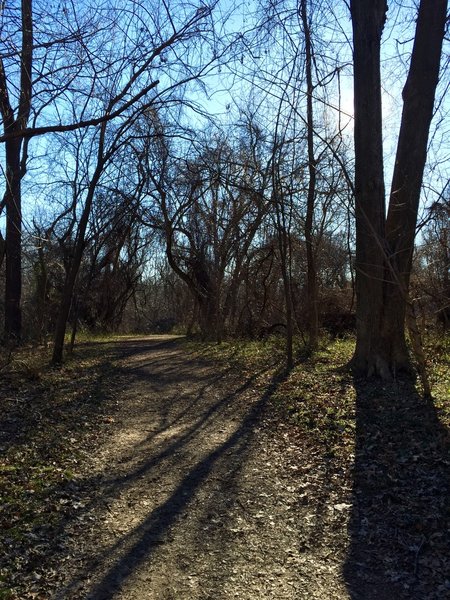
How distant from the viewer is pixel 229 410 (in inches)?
309

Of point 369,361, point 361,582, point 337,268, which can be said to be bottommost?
point 361,582

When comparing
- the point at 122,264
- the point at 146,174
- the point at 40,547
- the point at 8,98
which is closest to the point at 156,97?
the point at 8,98

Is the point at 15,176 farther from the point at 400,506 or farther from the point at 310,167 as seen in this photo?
the point at 400,506

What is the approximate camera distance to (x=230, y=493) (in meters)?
4.87

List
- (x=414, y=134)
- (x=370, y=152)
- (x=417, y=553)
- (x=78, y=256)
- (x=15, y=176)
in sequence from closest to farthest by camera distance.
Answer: (x=417, y=553)
(x=414, y=134)
(x=370, y=152)
(x=78, y=256)
(x=15, y=176)

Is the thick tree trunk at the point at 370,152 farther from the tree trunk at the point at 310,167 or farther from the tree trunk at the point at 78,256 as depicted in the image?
the tree trunk at the point at 78,256

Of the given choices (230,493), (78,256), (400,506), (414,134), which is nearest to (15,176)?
(78,256)

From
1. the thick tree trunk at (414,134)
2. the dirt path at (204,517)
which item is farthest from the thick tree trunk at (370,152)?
the dirt path at (204,517)

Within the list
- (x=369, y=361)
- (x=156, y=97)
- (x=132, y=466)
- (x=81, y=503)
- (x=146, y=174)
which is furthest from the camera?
(x=146, y=174)

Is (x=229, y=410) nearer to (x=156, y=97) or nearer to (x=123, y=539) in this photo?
(x=123, y=539)

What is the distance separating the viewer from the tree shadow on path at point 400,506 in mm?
3457

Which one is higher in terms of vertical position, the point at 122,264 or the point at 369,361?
the point at 122,264

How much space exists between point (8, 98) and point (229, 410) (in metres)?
5.03

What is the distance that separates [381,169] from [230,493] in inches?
222
